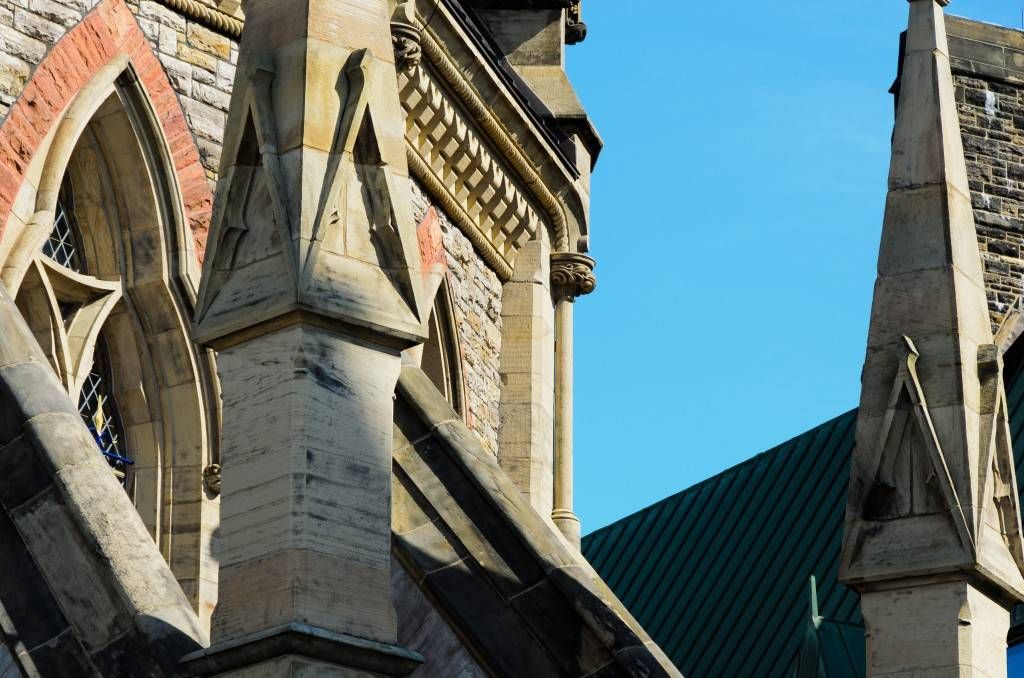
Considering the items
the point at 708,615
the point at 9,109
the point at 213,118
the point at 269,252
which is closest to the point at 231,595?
the point at 269,252

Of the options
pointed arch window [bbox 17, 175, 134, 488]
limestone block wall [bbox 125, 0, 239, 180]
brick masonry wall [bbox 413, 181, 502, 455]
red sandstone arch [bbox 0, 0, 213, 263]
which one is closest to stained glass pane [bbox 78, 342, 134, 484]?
pointed arch window [bbox 17, 175, 134, 488]

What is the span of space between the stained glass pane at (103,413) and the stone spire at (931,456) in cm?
399

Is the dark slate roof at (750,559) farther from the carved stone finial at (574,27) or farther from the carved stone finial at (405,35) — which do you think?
the carved stone finial at (405,35)

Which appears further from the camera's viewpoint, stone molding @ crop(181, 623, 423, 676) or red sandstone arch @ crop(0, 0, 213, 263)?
red sandstone arch @ crop(0, 0, 213, 263)

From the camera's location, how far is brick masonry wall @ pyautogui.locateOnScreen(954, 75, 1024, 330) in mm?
26656

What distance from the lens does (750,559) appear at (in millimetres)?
27406

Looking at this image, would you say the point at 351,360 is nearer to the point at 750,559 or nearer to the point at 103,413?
the point at 103,413

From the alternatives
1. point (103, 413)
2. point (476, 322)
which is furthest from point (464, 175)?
point (103, 413)

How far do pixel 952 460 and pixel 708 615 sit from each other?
55.2 ft

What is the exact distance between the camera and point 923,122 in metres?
11.4

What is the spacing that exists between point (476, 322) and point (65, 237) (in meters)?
4.32

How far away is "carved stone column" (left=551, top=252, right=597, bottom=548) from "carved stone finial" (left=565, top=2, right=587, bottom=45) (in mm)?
2703

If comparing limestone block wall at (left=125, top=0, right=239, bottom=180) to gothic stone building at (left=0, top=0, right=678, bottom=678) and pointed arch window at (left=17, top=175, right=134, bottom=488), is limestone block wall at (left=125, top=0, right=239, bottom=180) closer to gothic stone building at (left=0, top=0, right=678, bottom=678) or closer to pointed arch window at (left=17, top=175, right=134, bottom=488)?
gothic stone building at (left=0, top=0, right=678, bottom=678)

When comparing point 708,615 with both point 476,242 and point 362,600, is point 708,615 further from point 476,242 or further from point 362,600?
point 362,600
